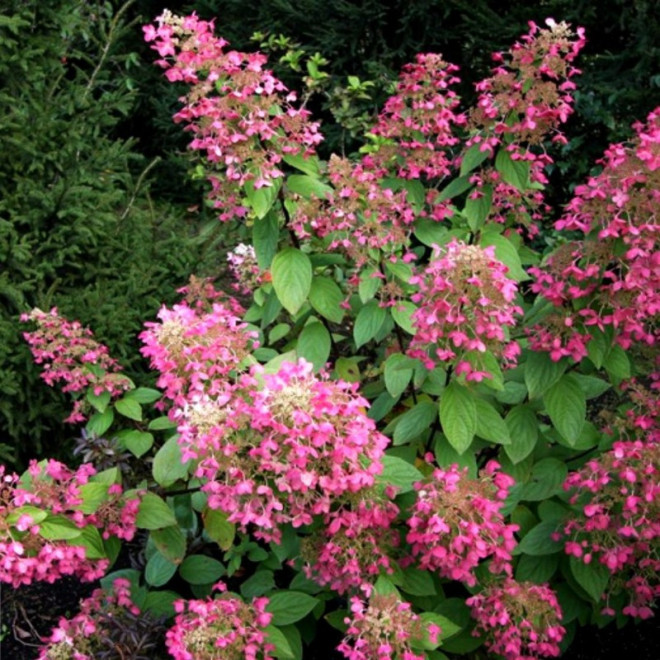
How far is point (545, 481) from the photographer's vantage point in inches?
104

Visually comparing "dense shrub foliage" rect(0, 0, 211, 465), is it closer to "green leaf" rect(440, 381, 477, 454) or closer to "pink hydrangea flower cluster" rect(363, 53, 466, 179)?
"pink hydrangea flower cluster" rect(363, 53, 466, 179)

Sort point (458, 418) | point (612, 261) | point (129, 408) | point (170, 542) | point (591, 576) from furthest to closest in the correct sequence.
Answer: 1. point (129, 408)
2. point (170, 542)
3. point (591, 576)
4. point (458, 418)
5. point (612, 261)

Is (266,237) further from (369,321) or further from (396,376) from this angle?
(396,376)

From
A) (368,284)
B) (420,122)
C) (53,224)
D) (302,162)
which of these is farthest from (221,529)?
(53,224)

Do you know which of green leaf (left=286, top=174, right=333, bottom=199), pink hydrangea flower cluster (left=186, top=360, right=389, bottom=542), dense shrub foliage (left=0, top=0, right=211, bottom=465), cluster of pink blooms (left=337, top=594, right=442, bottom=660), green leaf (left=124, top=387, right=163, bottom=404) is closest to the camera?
pink hydrangea flower cluster (left=186, top=360, right=389, bottom=542)

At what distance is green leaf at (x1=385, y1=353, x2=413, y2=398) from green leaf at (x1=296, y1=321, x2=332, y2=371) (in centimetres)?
22

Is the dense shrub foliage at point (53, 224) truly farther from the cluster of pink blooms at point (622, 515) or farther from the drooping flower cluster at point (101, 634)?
the cluster of pink blooms at point (622, 515)

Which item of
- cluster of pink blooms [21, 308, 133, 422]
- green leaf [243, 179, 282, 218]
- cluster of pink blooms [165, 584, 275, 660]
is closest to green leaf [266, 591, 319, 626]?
cluster of pink blooms [165, 584, 275, 660]

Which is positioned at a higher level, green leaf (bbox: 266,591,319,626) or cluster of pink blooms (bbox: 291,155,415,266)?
cluster of pink blooms (bbox: 291,155,415,266)

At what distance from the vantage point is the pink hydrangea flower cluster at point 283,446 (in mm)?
1979

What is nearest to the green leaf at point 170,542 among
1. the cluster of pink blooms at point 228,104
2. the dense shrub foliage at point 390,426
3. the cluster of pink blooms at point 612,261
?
the dense shrub foliage at point 390,426

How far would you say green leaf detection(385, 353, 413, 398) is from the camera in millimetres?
2609

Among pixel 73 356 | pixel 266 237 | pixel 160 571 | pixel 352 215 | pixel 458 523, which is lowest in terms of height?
pixel 160 571

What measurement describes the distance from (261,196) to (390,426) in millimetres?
754
